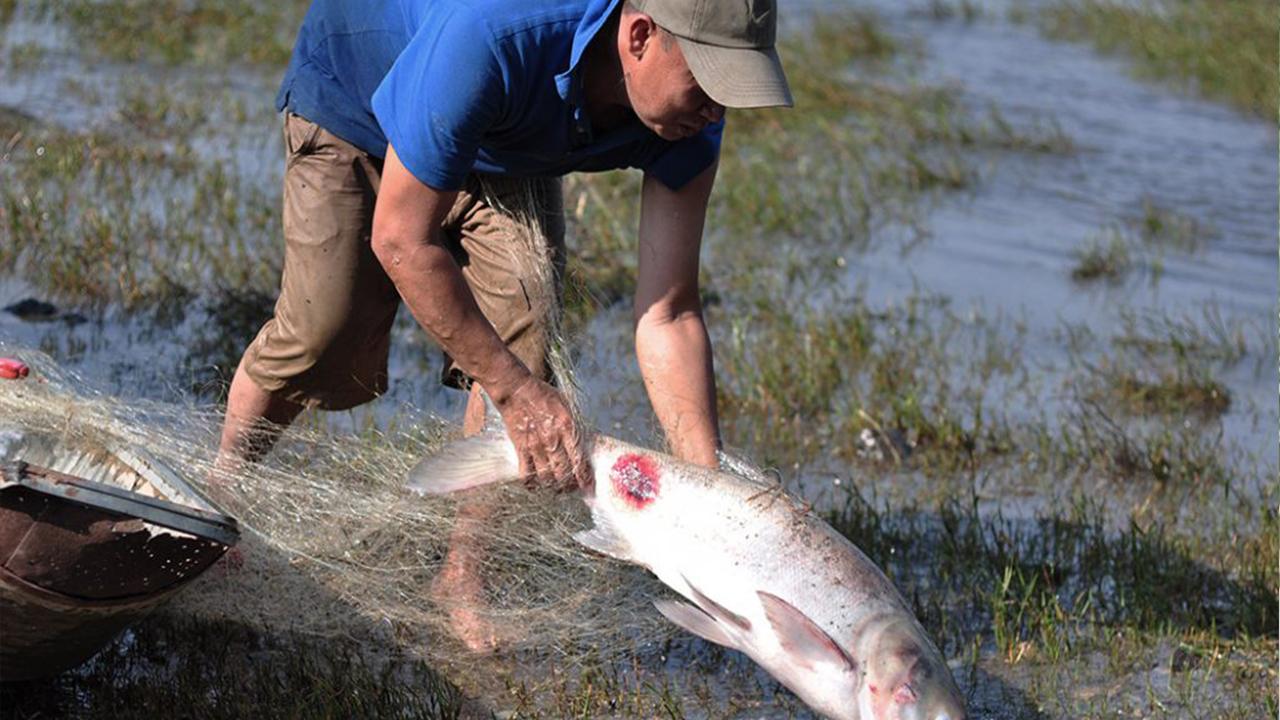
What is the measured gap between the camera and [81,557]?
3.79m

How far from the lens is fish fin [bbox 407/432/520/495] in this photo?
432 centimetres

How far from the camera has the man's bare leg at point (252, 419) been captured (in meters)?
4.90

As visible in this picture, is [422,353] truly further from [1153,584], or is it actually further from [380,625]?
[1153,584]

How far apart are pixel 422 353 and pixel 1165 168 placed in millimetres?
7013

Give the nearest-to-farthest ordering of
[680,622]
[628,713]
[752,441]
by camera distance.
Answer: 1. [680,622]
2. [628,713]
3. [752,441]

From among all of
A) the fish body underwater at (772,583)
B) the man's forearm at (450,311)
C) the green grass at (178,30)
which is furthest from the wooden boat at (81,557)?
the green grass at (178,30)

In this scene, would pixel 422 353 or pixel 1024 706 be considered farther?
pixel 422 353

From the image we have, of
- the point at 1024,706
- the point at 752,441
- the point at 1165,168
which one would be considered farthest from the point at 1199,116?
the point at 1024,706

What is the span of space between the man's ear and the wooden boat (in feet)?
4.52

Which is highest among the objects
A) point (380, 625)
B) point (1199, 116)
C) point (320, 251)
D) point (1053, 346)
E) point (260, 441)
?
point (320, 251)

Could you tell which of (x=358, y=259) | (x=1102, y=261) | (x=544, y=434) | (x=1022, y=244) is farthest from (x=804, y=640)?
(x=1022, y=244)

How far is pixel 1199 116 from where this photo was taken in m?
14.1

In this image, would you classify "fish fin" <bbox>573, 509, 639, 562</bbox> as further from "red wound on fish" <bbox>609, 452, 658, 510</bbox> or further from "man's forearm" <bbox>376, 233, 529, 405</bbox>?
"man's forearm" <bbox>376, 233, 529, 405</bbox>

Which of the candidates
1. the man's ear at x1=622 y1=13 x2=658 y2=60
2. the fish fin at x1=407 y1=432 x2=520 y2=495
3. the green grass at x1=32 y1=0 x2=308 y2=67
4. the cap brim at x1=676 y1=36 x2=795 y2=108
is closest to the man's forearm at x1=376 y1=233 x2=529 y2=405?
the fish fin at x1=407 y1=432 x2=520 y2=495
